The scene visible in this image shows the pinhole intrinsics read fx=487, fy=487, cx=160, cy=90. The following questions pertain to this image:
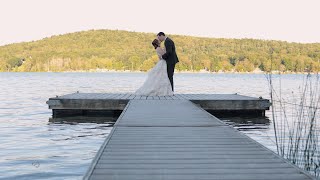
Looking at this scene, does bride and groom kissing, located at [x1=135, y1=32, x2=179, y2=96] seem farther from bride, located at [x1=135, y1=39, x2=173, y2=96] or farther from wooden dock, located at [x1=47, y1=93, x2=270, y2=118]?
wooden dock, located at [x1=47, y1=93, x2=270, y2=118]

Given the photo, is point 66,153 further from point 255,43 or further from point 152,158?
point 255,43

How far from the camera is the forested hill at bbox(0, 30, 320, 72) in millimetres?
134750

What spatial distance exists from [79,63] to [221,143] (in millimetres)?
139022

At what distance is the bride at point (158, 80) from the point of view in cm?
1609

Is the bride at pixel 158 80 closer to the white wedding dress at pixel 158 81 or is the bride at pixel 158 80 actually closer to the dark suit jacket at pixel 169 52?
the white wedding dress at pixel 158 81

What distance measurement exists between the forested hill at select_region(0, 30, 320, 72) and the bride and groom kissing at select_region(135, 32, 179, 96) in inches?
4490

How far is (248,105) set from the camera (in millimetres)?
15781

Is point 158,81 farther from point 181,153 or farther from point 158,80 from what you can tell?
point 181,153

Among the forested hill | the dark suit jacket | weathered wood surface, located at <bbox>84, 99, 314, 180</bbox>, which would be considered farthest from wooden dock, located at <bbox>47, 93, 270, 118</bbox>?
the forested hill

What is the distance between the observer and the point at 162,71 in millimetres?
16219

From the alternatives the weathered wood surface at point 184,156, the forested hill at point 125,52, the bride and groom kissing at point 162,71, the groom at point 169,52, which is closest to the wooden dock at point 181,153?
the weathered wood surface at point 184,156

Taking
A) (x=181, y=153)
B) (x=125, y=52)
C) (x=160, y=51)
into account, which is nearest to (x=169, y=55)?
(x=160, y=51)

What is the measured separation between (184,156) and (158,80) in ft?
35.9

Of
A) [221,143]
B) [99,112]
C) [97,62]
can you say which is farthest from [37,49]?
[221,143]
